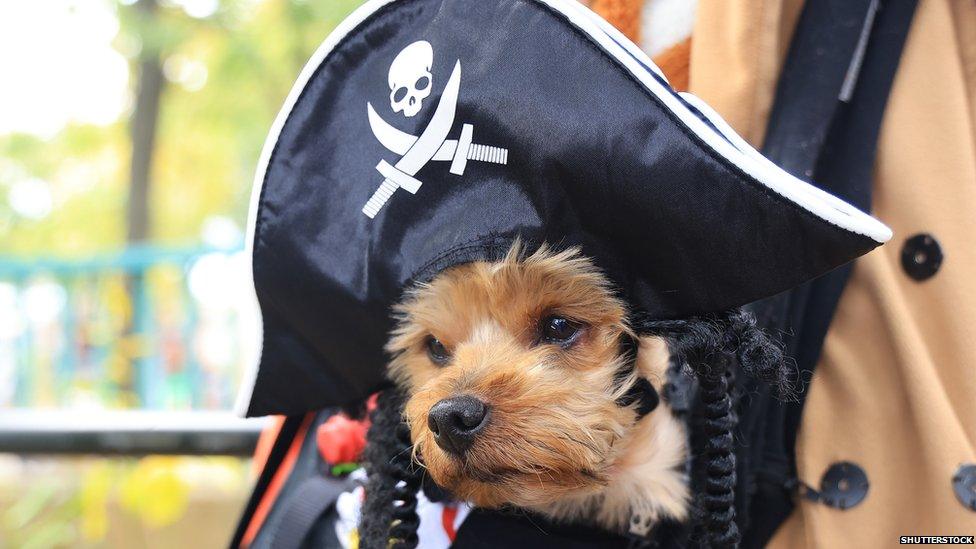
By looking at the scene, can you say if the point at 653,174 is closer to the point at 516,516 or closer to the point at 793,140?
the point at 793,140

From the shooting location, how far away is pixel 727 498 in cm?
123

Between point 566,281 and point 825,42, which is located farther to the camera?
point 825,42

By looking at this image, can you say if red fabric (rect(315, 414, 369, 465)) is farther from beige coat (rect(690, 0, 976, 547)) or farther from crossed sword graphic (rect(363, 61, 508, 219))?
beige coat (rect(690, 0, 976, 547))

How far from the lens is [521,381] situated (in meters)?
1.33

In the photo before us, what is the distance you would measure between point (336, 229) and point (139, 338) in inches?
202

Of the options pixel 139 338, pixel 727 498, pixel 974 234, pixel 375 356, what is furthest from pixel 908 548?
pixel 139 338

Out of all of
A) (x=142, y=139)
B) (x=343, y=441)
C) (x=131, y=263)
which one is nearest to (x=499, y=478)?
(x=343, y=441)

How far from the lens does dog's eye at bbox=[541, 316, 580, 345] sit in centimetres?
139

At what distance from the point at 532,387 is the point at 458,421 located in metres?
0.14

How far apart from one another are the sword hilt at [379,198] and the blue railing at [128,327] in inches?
191

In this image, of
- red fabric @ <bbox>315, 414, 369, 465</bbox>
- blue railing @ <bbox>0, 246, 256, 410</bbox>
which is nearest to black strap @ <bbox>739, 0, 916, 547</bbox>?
red fabric @ <bbox>315, 414, 369, 465</bbox>

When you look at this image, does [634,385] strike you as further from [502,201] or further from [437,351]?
[502,201]

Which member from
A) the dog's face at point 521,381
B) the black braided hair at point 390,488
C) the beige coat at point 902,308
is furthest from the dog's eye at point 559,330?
the beige coat at point 902,308

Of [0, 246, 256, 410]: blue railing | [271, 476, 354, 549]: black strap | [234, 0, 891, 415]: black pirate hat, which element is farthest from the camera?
[0, 246, 256, 410]: blue railing
